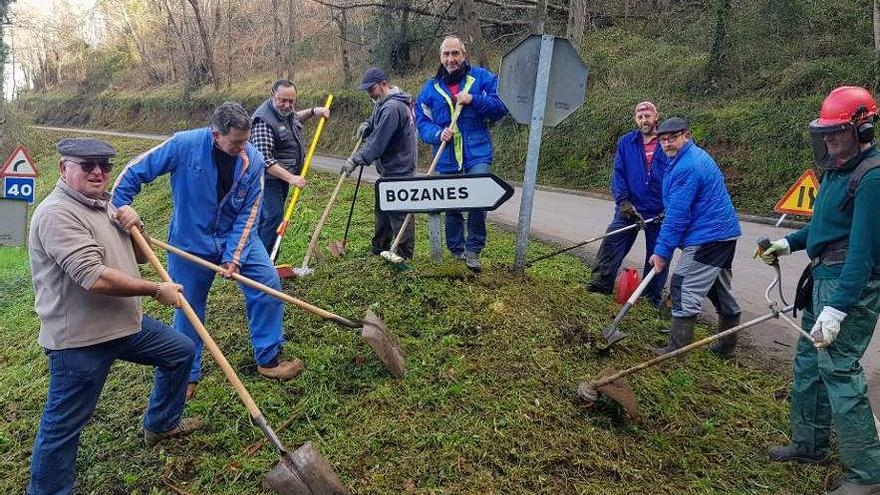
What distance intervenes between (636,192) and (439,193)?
234 cm

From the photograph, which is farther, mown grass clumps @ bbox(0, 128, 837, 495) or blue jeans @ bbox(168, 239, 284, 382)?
blue jeans @ bbox(168, 239, 284, 382)

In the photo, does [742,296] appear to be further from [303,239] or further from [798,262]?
[303,239]

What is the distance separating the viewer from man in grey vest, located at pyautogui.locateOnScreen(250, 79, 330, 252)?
5.61 meters

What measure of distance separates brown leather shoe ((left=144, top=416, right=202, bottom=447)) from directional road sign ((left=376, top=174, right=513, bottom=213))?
6.36 feet

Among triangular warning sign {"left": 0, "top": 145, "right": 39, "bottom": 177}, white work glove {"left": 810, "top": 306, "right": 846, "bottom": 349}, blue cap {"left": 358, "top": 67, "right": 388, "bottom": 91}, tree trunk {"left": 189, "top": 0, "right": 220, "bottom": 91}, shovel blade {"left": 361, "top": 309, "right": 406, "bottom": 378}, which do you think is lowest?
shovel blade {"left": 361, "top": 309, "right": 406, "bottom": 378}

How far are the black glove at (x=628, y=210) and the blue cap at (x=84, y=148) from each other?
4.48 m

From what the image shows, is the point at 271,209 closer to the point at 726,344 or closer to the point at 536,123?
the point at 536,123

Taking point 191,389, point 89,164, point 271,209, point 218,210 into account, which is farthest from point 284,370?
point 271,209

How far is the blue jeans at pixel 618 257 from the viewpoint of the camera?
6047 millimetres

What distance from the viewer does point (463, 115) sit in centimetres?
550

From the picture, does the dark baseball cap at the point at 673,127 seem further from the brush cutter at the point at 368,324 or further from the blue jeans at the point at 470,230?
the brush cutter at the point at 368,324

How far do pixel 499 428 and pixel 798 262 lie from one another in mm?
5941

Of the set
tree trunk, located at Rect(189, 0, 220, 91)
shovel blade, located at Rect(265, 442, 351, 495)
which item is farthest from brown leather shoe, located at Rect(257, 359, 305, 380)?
tree trunk, located at Rect(189, 0, 220, 91)

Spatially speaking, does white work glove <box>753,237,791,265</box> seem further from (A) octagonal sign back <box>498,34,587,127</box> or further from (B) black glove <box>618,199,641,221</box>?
(B) black glove <box>618,199,641,221</box>
